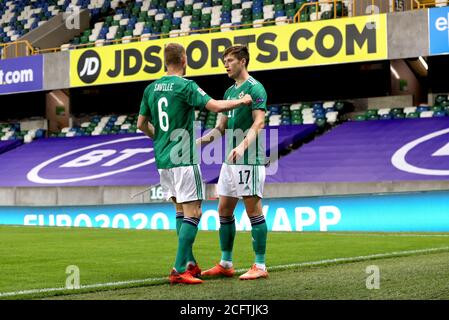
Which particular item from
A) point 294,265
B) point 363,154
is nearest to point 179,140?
point 294,265

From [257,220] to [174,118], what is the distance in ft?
3.56

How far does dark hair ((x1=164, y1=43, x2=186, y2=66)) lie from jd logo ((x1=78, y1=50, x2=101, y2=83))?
61.1 feet

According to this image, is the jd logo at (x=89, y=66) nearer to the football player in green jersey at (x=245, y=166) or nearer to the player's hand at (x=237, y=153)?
the football player in green jersey at (x=245, y=166)

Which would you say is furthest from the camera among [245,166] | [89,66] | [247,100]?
[89,66]

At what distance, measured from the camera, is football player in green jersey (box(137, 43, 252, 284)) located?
232 inches

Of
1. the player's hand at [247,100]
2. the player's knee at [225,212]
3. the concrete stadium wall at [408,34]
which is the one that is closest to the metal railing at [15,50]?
the concrete stadium wall at [408,34]

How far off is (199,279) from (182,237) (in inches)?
13.8

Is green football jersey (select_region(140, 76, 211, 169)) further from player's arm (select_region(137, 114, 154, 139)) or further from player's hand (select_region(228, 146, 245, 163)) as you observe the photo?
player's hand (select_region(228, 146, 245, 163))

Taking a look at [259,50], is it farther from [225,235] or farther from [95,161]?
[225,235]

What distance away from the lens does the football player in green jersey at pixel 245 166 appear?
6203mm

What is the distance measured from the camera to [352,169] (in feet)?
58.2

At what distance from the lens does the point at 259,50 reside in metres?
21.6

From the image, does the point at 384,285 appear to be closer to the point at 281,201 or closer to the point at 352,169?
the point at 281,201
